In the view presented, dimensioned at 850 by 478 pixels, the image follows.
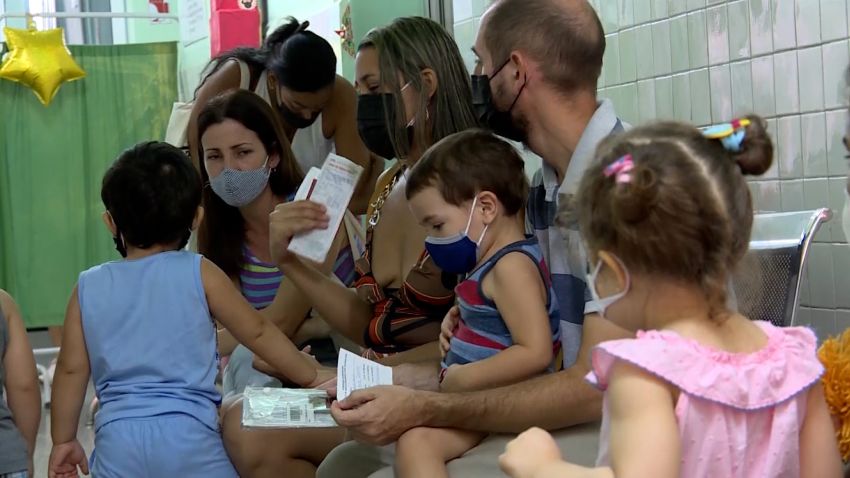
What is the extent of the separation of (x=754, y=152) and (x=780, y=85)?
1212mm

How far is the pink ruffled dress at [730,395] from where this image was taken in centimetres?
130

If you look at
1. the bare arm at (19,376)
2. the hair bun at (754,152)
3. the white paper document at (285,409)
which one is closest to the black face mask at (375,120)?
the white paper document at (285,409)

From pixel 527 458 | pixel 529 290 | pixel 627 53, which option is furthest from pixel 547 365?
pixel 627 53

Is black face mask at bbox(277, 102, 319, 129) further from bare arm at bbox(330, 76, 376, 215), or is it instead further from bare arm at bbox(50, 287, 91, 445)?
bare arm at bbox(50, 287, 91, 445)

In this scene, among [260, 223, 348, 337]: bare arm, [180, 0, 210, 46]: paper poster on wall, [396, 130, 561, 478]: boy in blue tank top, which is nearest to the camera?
[396, 130, 561, 478]: boy in blue tank top

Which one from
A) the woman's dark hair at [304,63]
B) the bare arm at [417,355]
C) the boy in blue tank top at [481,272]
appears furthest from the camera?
the woman's dark hair at [304,63]

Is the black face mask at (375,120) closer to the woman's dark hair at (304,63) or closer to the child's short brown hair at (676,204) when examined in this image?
the woman's dark hair at (304,63)

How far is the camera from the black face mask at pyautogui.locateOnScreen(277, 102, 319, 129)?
382 centimetres

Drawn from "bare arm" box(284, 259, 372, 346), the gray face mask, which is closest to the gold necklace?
"bare arm" box(284, 259, 372, 346)

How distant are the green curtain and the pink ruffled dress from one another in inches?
232

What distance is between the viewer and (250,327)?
2.54m

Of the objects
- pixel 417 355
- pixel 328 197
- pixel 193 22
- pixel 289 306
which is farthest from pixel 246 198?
pixel 193 22

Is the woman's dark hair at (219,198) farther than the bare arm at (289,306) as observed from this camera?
Yes

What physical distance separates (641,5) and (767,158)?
5.43 ft
